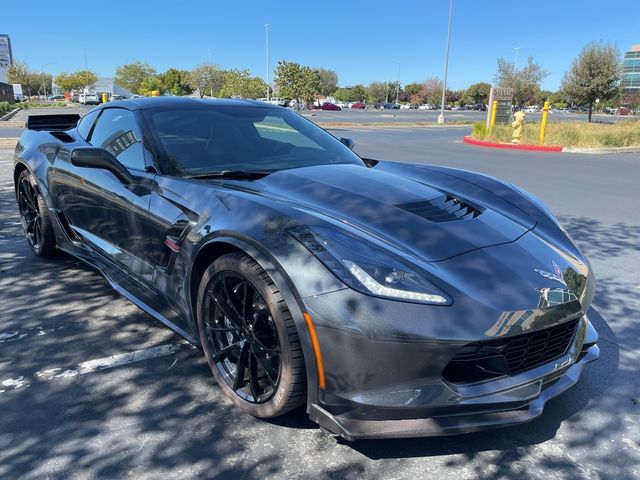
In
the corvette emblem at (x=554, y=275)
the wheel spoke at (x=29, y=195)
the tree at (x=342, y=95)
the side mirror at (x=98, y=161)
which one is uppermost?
the tree at (x=342, y=95)

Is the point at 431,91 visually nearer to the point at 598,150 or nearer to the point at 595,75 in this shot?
the point at 595,75

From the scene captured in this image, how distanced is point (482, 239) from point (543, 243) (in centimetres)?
40

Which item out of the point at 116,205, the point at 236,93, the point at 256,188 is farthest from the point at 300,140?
the point at 236,93

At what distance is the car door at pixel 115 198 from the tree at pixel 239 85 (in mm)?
32598

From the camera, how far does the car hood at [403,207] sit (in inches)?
92.0

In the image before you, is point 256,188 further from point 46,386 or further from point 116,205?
point 46,386

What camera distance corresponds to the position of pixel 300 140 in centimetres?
372

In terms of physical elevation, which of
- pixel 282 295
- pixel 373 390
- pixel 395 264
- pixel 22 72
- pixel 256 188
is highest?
pixel 22 72

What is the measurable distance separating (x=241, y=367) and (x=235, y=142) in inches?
61.1

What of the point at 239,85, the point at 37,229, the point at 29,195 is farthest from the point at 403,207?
the point at 239,85

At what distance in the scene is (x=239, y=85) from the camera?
3534 centimetres

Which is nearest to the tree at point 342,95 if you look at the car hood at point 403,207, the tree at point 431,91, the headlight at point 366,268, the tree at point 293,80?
the tree at point 431,91

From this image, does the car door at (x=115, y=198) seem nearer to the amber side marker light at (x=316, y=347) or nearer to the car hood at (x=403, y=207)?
the car hood at (x=403, y=207)

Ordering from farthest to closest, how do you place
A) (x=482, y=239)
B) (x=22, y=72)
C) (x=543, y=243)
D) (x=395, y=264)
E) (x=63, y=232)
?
1. (x=22, y=72)
2. (x=63, y=232)
3. (x=543, y=243)
4. (x=482, y=239)
5. (x=395, y=264)
